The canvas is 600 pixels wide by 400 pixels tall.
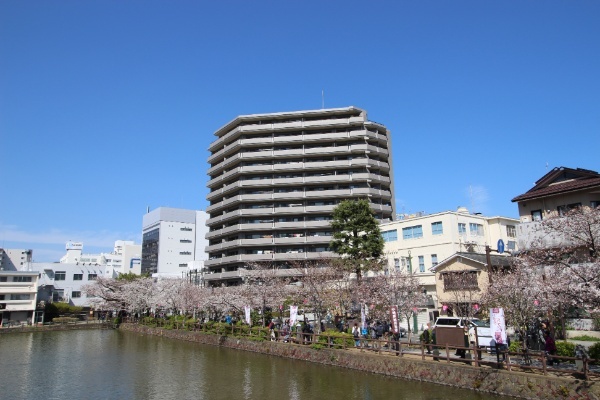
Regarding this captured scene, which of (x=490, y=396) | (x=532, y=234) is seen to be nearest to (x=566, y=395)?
(x=490, y=396)

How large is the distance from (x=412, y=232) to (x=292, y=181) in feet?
116

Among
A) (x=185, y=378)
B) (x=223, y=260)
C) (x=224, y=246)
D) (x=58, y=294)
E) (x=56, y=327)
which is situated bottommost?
(x=185, y=378)

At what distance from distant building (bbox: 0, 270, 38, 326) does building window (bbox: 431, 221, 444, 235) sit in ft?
221

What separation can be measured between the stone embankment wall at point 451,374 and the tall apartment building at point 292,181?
44.4 meters

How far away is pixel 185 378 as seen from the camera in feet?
97.2

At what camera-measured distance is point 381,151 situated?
3524 inches

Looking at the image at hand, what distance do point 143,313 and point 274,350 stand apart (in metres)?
46.0

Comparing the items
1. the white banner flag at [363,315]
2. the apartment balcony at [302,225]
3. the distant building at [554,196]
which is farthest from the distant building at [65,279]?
the distant building at [554,196]

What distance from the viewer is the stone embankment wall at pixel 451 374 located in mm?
20078

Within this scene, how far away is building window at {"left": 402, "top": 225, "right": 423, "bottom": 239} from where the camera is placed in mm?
55394

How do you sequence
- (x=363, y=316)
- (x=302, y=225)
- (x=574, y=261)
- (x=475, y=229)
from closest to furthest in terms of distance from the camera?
(x=574, y=261), (x=363, y=316), (x=475, y=229), (x=302, y=225)

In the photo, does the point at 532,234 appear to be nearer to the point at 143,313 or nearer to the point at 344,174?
the point at 344,174

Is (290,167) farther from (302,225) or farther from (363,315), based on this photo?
(363,315)

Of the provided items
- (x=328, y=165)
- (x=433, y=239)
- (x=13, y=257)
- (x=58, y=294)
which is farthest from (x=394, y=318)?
(x=13, y=257)
